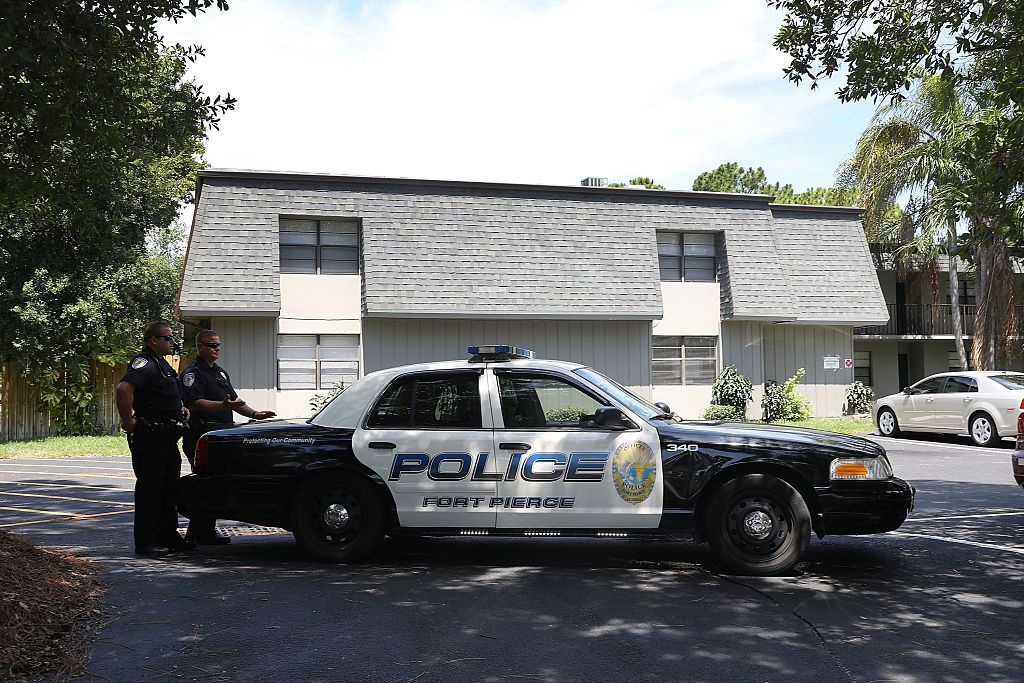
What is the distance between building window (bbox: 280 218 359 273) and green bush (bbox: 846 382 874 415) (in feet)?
46.1

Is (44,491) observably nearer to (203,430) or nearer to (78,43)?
(203,430)

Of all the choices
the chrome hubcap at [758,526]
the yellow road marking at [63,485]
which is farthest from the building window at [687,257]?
the chrome hubcap at [758,526]

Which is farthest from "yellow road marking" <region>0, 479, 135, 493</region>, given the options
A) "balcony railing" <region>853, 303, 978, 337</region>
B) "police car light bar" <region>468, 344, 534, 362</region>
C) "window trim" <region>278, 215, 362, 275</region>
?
"balcony railing" <region>853, 303, 978, 337</region>

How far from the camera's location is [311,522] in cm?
800

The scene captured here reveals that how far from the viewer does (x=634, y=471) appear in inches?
295

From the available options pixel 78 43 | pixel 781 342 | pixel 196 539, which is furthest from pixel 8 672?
pixel 781 342

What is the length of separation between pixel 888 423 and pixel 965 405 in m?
2.48

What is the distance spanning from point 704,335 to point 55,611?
21.2 m

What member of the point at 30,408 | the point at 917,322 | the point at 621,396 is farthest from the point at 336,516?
the point at 917,322

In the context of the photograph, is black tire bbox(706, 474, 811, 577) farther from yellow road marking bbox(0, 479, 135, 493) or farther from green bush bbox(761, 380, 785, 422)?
green bush bbox(761, 380, 785, 422)

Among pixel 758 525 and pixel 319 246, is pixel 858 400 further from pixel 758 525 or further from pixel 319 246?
pixel 758 525

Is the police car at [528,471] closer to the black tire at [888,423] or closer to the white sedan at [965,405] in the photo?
the white sedan at [965,405]

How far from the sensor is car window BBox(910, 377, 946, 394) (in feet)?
63.8

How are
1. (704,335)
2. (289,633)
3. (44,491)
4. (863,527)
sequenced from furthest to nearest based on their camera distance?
(704,335) < (44,491) < (863,527) < (289,633)
